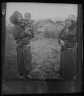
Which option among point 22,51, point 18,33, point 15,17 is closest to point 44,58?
point 22,51

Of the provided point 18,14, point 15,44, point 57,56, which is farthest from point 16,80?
point 18,14

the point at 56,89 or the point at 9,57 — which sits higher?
the point at 9,57

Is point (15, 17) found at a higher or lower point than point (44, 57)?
higher

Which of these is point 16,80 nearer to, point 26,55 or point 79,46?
point 26,55

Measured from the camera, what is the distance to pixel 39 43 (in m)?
3.70

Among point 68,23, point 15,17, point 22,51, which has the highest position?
point 15,17

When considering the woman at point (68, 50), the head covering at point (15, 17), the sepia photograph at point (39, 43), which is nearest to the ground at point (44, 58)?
the sepia photograph at point (39, 43)

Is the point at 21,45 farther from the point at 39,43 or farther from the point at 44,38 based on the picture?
the point at 44,38

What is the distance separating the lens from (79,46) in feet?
12.3

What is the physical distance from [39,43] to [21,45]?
13.7 inches

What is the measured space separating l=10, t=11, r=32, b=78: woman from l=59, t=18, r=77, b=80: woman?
2.10 feet

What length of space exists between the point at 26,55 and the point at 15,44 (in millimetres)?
297

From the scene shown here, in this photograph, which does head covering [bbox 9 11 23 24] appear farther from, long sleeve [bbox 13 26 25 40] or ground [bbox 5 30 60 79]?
ground [bbox 5 30 60 79]

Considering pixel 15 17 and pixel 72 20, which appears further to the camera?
pixel 72 20
